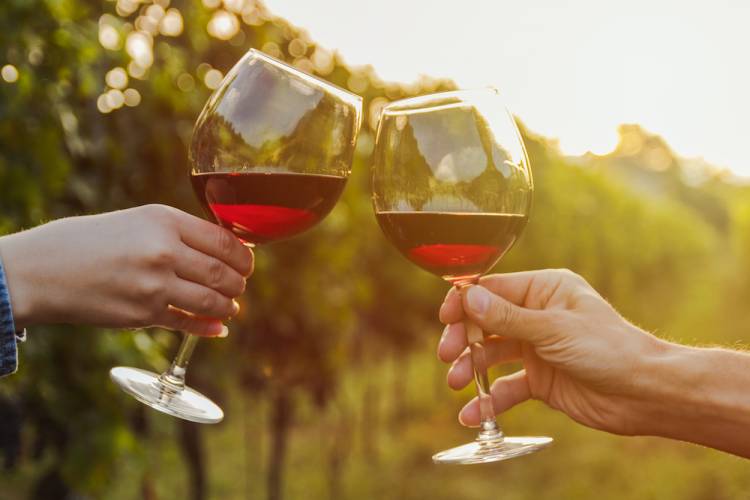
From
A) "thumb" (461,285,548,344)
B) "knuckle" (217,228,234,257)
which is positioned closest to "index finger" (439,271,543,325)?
"thumb" (461,285,548,344)

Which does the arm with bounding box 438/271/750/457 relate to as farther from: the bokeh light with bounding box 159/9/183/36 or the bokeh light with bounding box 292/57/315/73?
the bokeh light with bounding box 292/57/315/73

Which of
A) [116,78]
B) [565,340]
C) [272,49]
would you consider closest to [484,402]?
[565,340]

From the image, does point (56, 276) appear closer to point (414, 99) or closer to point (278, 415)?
point (414, 99)

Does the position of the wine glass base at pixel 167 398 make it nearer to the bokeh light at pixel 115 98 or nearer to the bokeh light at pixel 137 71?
the bokeh light at pixel 115 98

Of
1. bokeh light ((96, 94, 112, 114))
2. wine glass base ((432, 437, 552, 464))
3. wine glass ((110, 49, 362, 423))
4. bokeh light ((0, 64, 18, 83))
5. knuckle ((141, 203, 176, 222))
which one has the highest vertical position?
bokeh light ((0, 64, 18, 83))

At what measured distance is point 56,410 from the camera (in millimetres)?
4066

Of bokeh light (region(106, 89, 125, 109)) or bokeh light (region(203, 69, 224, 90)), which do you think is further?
bokeh light (region(203, 69, 224, 90))

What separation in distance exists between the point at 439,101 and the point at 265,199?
398mm

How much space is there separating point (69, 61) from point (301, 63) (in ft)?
20.2

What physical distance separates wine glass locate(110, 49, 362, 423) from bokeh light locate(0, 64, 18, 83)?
6.21 feet

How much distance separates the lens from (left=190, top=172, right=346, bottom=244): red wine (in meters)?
1.80

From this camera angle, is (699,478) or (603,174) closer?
(699,478)

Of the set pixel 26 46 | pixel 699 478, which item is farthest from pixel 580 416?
pixel 699 478

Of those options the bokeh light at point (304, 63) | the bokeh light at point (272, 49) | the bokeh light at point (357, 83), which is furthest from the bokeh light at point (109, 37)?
the bokeh light at point (357, 83)
